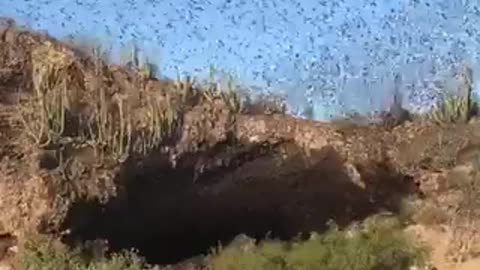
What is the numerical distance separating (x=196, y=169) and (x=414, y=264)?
397 cm

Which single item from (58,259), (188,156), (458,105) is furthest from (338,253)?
(458,105)

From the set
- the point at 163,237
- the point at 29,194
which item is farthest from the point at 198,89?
the point at 29,194

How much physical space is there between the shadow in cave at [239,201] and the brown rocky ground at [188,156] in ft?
0.08

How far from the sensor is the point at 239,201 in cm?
1966

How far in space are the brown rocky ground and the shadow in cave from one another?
0.02 m

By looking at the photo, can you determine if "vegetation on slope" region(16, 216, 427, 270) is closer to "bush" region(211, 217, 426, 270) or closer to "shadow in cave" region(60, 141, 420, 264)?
"bush" region(211, 217, 426, 270)

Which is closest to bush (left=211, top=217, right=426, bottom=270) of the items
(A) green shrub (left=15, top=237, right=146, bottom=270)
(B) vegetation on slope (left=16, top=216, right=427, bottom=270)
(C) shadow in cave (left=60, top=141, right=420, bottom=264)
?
(B) vegetation on slope (left=16, top=216, right=427, bottom=270)

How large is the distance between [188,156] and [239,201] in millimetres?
1430

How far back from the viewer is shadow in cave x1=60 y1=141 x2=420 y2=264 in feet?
60.9

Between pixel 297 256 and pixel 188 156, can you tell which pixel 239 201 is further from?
pixel 297 256

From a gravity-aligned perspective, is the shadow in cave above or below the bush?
above

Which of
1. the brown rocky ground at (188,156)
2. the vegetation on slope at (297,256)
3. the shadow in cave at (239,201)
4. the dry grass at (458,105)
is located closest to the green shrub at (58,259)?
the vegetation on slope at (297,256)

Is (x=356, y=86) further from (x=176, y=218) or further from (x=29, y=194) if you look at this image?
(x=29, y=194)

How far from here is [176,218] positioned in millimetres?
19547
